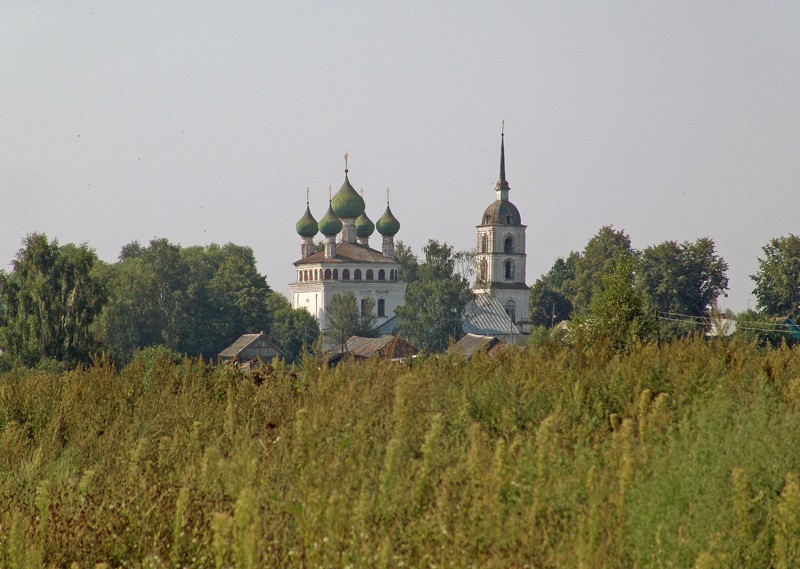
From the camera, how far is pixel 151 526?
668 centimetres

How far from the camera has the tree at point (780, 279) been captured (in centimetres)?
7531

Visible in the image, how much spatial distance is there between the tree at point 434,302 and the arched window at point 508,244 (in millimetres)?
18490

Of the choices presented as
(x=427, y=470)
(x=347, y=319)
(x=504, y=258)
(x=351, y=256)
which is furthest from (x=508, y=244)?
(x=427, y=470)

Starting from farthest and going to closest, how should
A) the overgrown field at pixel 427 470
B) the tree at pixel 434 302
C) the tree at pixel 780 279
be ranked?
1. the tree at pixel 434 302
2. the tree at pixel 780 279
3. the overgrown field at pixel 427 470

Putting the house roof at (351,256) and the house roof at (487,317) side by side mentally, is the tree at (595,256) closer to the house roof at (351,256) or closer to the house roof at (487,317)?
the house roof at (487,317)

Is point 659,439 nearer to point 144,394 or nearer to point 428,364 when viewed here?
point 428,364

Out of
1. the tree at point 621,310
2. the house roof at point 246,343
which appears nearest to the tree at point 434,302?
the house roof at point 246,343

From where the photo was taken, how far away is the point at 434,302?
9419 cm

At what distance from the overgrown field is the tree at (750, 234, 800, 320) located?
224 ft

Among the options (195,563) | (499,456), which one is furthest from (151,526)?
(499,456)

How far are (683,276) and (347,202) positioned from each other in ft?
120

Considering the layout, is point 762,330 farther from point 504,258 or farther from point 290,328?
point 504,258

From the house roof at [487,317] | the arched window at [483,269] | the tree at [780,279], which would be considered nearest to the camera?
the tree at [780,279]

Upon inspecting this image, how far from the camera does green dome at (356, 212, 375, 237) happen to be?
4429 inches
